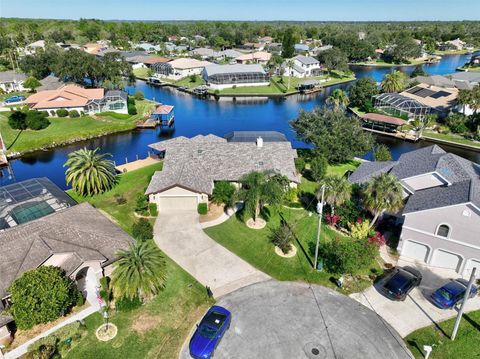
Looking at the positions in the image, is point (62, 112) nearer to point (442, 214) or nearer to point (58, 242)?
point (58, 242)

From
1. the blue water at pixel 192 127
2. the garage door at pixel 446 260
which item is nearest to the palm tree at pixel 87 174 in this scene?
the blue water at pixel 192 127

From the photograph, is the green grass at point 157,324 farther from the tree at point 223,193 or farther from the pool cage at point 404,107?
the pool cage at point 404,107

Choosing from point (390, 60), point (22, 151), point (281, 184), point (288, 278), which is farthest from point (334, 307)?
point (390, 60)

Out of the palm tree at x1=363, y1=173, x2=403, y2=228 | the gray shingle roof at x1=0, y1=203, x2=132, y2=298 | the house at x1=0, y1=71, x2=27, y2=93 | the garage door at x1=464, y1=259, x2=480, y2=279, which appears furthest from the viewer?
the house at x1=0, y1=71, x2=27, y2=93

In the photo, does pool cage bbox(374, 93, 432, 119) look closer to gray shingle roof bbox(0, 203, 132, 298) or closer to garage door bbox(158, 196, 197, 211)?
garage door bbox(158, 196, 197, 211)

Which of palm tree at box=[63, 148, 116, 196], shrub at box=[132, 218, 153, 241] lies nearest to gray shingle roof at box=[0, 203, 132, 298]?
shrub at box=[132, 218, 153, 241]

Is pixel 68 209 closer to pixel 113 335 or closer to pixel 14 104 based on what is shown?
pixel 113 335
